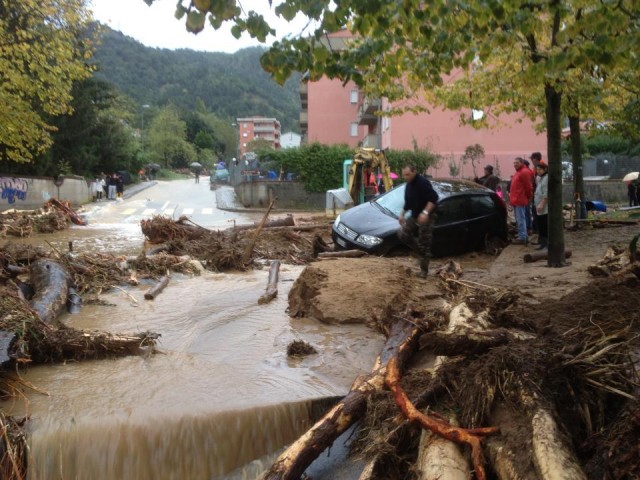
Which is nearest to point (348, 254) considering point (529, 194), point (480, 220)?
point (480, 220)

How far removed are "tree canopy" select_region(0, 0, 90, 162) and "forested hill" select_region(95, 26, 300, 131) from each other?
112825mm

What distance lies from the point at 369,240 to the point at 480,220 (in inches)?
108

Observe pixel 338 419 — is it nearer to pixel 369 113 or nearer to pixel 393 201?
pixel 393 201

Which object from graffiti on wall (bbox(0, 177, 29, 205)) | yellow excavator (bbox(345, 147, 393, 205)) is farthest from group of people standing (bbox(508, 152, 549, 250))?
graffiti on wall (bbox(0, 177, 29, 205))

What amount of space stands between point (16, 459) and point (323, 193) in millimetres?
27734

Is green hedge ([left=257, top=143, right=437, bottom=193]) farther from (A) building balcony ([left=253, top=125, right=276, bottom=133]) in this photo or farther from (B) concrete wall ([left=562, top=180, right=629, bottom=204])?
(A) building balcony ([left=253, top=125, right=276, bottom=133])

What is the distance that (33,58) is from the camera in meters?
16.9

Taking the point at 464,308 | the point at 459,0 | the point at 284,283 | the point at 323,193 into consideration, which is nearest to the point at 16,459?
the point at 464,308

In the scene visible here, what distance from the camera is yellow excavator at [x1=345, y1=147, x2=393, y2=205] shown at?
65.5 ft

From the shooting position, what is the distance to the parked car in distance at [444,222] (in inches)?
437

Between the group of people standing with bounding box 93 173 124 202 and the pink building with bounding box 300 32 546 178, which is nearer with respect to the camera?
the pink building with bounding box 300 32 546 178

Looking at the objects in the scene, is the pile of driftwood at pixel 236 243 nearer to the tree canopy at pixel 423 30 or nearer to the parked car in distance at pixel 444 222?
the parked car in distance at pixel 444 222

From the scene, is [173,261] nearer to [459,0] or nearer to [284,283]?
[284,283]

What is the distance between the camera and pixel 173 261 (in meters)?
11.2
